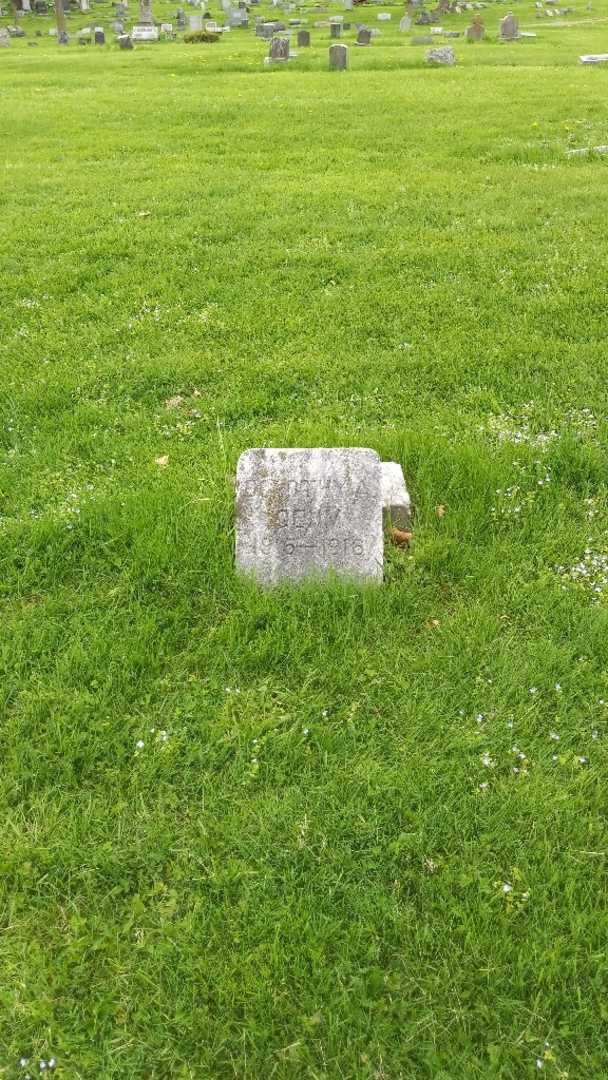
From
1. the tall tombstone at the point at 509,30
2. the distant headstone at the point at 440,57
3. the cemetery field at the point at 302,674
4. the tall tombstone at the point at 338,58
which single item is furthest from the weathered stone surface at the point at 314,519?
the tall tombstone at the point at 509,30

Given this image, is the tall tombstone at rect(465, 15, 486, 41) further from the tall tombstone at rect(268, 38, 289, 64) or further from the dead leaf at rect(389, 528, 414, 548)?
the dead leaf at rect(389, 528, 414, 548)

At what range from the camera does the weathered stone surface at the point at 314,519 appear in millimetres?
4438

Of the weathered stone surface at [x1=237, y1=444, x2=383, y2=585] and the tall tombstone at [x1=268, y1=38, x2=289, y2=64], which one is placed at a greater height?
the tall tombstone at [x1=268, y1=38, x2=289, y2=64]

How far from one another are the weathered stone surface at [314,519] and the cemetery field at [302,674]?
0.57ft

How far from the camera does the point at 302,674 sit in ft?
12.9

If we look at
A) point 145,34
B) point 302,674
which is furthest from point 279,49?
point 302,674

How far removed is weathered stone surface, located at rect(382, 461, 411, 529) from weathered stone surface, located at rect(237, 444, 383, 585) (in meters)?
0.33

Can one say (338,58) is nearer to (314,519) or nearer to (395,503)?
(395,503)

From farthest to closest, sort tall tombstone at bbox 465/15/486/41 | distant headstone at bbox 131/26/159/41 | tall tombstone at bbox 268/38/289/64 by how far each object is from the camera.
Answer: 1. distant headstone at bbox 131/26/159/41
2. tall tombstone at bbox 465/15/486/41
3. tall tombstone at bbox 268/38/289/64

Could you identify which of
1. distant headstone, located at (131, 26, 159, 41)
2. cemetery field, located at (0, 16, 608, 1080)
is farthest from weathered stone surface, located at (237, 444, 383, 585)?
distant headstone, located at (131, 26, 159, 41)

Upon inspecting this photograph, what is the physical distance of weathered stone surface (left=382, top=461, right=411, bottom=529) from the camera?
4805 mm

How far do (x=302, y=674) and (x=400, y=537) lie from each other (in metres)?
1.28

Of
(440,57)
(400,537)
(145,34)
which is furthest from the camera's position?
(145,34)

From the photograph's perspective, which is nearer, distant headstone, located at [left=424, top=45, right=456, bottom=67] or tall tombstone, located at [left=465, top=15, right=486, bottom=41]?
distant headstone, located at [left=424, top=45, right=456, bottom=67]
